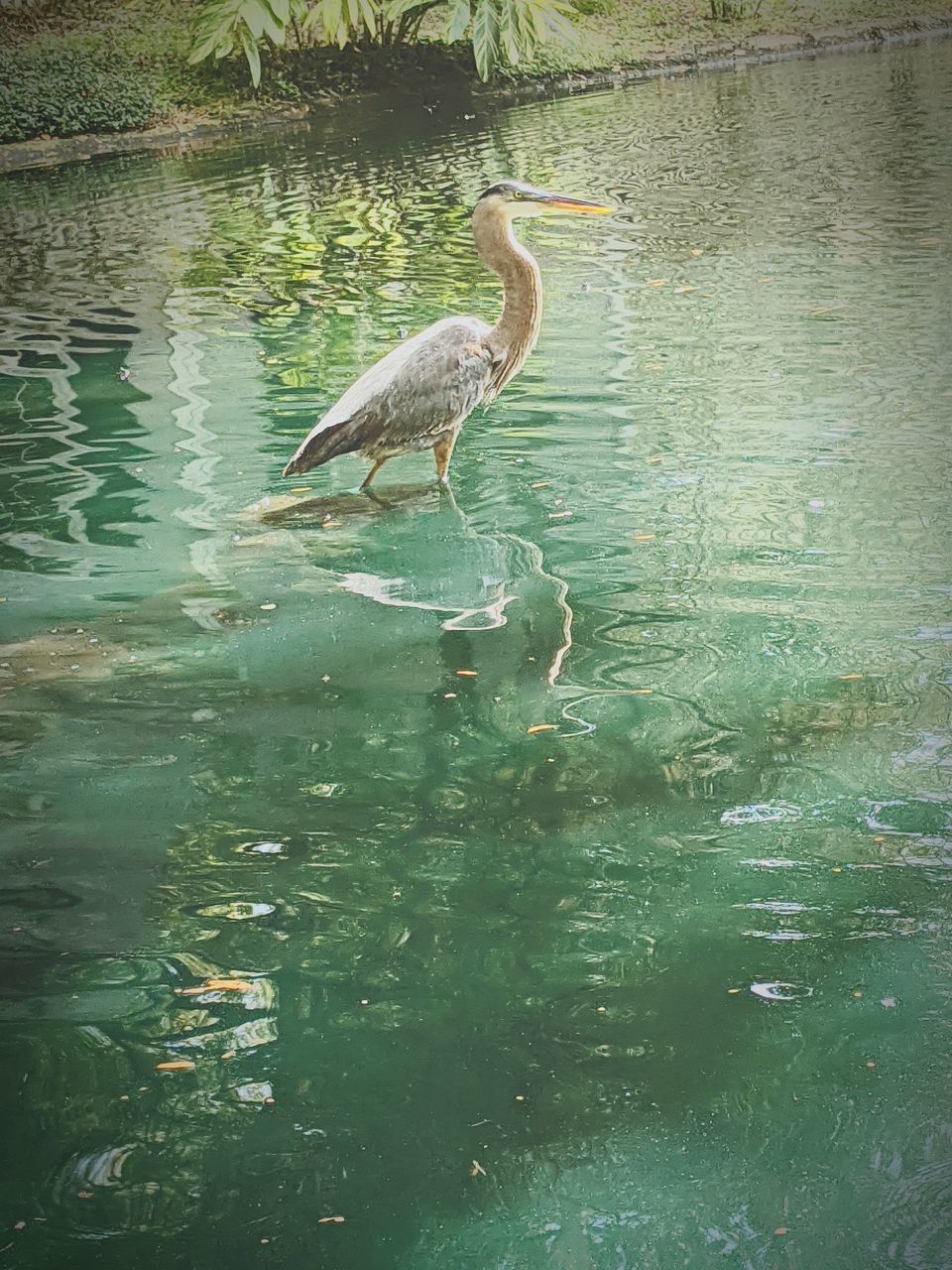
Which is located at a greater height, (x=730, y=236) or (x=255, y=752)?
(x=730, y=236)

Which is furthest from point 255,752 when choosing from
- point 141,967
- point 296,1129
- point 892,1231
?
point 892,1231

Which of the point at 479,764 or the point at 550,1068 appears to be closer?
the point at 550,1068

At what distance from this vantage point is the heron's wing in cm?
509

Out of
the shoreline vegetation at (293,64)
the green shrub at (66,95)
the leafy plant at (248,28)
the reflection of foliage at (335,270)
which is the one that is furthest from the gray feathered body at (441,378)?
the leafy plant at (248,28)

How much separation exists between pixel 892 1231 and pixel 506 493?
3472 mm

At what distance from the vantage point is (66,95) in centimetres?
1652

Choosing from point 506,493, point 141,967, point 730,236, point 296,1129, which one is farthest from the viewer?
point 730,236

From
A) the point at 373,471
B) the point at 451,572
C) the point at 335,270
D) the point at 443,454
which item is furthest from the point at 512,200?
the point at 335,270

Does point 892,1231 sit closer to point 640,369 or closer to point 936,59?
point 640,369

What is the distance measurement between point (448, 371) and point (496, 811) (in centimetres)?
223

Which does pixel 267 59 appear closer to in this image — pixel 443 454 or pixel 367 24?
pixel 367 24

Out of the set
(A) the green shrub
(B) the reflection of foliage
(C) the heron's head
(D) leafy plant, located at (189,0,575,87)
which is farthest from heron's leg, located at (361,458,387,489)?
(D) leafy plant, located at (189,0,575,87)

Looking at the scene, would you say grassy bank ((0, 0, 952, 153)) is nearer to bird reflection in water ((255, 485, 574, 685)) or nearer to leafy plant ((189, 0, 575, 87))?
leafy plant ((189, 0, 575, 87))

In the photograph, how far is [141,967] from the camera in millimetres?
2863
